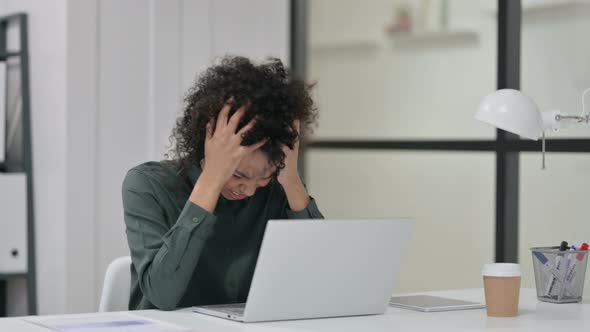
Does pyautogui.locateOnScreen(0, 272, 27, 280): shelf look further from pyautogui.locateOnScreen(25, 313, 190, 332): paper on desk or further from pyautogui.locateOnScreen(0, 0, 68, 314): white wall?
pyautogui.locateOnScreen(25, 313, 190, 332): paper on desk

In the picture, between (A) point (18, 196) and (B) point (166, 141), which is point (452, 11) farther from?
(A) point (18, 196)

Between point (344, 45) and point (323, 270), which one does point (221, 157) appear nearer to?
point (323, 270)

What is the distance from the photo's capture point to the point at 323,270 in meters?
1.77

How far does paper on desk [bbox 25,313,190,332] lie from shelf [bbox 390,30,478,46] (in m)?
2.05

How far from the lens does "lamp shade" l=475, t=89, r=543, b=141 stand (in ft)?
6.69

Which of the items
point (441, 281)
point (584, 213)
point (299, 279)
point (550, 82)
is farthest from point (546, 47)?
point (299, 279)

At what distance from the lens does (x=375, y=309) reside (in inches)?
73.9

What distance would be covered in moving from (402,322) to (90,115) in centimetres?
164

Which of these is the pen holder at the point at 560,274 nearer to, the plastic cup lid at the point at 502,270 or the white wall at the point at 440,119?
the plastic cup lid at the point at 502,270

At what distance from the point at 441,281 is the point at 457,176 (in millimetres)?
408

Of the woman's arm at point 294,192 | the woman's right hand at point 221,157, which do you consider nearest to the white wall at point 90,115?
the woman's arm at point 294,192

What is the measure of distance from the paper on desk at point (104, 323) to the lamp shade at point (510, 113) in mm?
832

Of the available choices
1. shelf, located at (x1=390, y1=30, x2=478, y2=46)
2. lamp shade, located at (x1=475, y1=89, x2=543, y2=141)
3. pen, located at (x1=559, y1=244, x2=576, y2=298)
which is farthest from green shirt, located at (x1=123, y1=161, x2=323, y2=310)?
shelf, located at (x1=390, y1=30, x2=478, y2=46)

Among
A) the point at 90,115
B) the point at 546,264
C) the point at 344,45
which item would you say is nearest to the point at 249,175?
the point at 546,264
